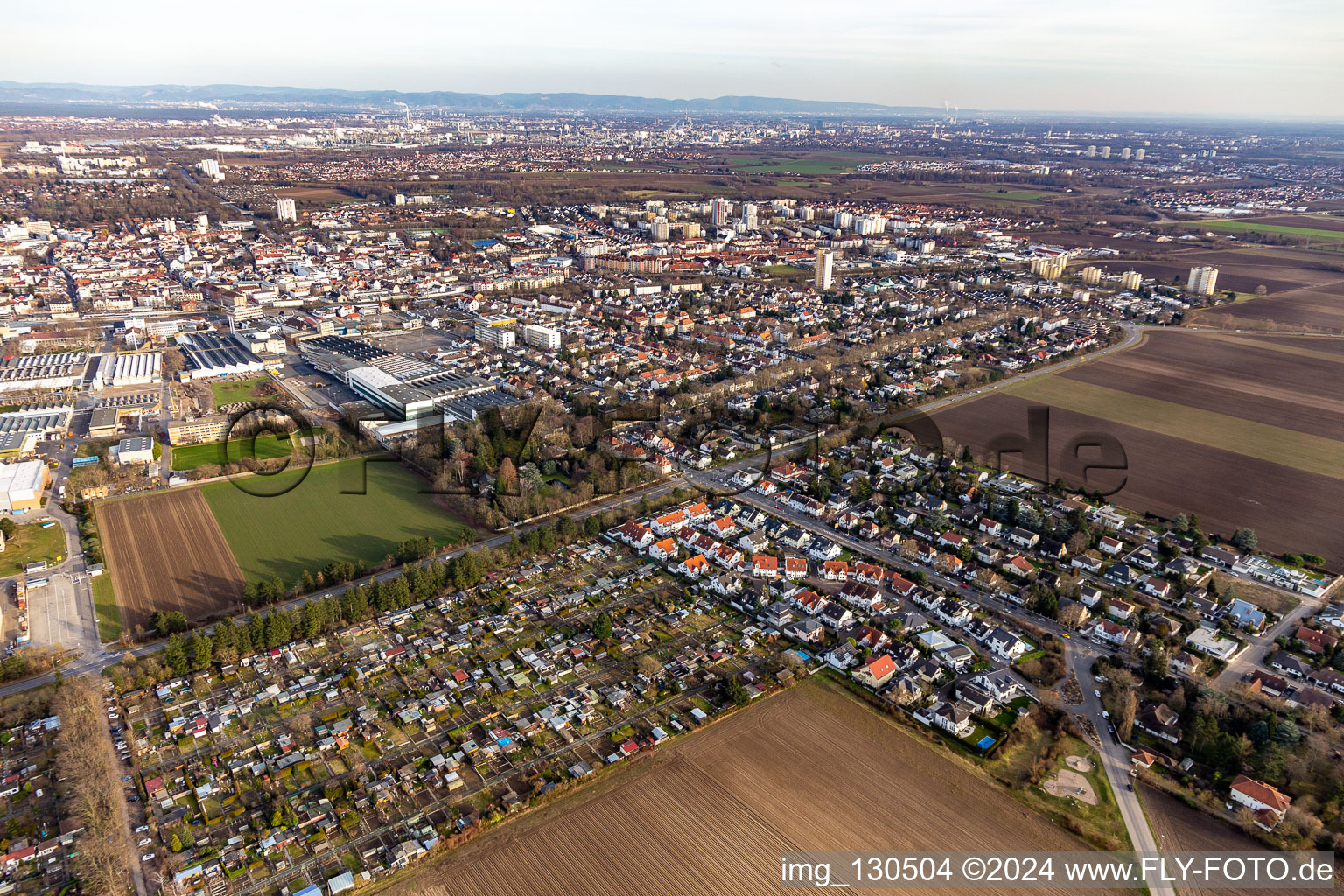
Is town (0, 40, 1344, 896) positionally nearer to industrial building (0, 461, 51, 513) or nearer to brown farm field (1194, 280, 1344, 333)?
industrial building (0, 461, 51, 513)

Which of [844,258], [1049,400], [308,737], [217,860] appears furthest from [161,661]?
[844,258]

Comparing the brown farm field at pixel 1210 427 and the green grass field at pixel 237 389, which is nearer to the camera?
the brown farm field at pixel 1210 427

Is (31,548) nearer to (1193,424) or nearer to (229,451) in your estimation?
(229,451)

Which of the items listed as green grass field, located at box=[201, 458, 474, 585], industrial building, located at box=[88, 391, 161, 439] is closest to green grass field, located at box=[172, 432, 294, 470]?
green grass field, located at box=[201, 458, 474, 585]

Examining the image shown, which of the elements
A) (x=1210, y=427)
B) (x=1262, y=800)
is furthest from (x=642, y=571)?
(x=1210, y=427)

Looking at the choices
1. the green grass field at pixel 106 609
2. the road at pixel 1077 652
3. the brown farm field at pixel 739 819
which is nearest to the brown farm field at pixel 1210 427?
the road at pixel 1077 652

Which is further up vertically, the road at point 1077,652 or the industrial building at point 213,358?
the industrial building at point 213,358

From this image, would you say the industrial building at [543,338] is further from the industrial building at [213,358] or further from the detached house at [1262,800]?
the detached house at [1262,800]
